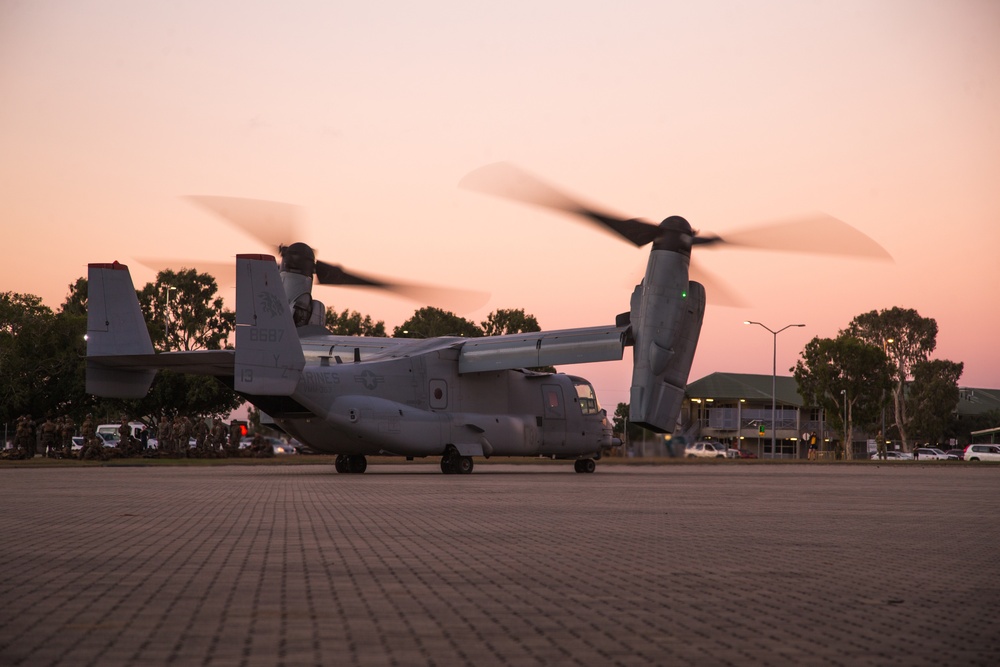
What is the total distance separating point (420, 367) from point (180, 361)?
27.2 ft

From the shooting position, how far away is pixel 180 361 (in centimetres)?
2647

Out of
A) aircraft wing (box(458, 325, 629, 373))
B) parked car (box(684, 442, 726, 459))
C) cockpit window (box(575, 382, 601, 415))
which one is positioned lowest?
parked car (box(684, 442, 726, 459))

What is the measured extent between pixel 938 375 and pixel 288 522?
11127 cm

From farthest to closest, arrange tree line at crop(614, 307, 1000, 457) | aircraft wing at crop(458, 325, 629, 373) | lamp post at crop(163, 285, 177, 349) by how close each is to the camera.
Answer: tree line at crop(614, 307, 1000, 457), lamp post at crop(163, 285, 177, 349), aircraft wing at crop(458, 325, 629, 373)

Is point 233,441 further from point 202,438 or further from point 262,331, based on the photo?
point 262,331

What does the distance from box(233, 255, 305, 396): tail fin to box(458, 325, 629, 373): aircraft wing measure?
25.9 feet

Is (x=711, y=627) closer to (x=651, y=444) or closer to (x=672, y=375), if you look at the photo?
(x=672, y=375)

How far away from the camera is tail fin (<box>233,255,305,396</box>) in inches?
1029

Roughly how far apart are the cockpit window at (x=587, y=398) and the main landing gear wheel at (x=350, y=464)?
7.86m

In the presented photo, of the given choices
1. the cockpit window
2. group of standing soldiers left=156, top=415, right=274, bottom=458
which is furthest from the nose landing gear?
group of standing soldiers left=156, top=415, right=274, bottom=458

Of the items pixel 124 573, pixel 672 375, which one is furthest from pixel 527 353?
pixel 124 573

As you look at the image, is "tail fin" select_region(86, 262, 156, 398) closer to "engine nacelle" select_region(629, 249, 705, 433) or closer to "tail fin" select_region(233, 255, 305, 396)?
"tail fin" select_region(233, 255, 305, 396)

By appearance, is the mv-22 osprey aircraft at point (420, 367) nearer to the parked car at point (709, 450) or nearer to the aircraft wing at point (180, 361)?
the aircraft wing at point (180, 361)

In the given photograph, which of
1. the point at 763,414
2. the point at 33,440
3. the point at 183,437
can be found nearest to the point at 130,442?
the point at 183,437
